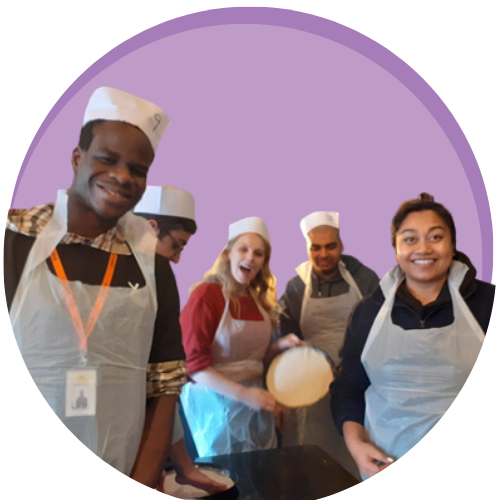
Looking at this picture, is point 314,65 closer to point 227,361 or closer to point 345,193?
point 345,193

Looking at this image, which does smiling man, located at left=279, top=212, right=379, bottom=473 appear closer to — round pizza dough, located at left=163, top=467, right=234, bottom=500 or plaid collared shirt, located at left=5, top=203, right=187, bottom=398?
round pizza dough, located at left=163, top=467, right=234, bottom=500

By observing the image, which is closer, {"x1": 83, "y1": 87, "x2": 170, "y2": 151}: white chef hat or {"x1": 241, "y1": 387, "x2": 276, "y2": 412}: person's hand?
{"x1": 83, "y1": 87, "x2": 170, "y2": 151}: white chef hat

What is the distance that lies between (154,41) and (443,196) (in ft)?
3.36

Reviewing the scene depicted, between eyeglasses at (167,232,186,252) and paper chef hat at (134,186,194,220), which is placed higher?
paper chef hat at (134,186,194,220)

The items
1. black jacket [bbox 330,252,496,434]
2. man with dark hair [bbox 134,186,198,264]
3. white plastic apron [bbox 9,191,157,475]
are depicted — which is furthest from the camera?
black jacket [bbox 330,252,496,434]

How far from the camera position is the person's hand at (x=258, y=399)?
2020 millimetres

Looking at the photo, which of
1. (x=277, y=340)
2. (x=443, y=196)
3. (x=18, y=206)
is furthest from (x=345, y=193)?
(x=18, y=206)

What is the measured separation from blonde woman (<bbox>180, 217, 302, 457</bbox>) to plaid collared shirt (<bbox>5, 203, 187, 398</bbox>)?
0.05 metres

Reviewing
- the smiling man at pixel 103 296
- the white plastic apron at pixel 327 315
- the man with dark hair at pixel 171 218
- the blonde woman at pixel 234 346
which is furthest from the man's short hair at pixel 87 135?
the white plastic apron at pixel 327 315

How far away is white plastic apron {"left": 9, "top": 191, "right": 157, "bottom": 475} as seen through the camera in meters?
1.85

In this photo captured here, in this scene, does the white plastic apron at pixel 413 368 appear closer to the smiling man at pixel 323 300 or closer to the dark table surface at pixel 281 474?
the smiling man at pixel 323 300

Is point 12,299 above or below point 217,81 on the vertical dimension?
below

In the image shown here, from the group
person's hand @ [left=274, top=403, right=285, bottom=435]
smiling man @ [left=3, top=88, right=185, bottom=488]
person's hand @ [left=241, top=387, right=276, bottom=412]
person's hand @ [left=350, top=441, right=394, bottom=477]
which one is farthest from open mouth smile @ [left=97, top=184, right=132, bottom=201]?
person's hand @ [left=350, top=441, right=394, bottom=477]

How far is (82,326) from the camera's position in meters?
1.85
